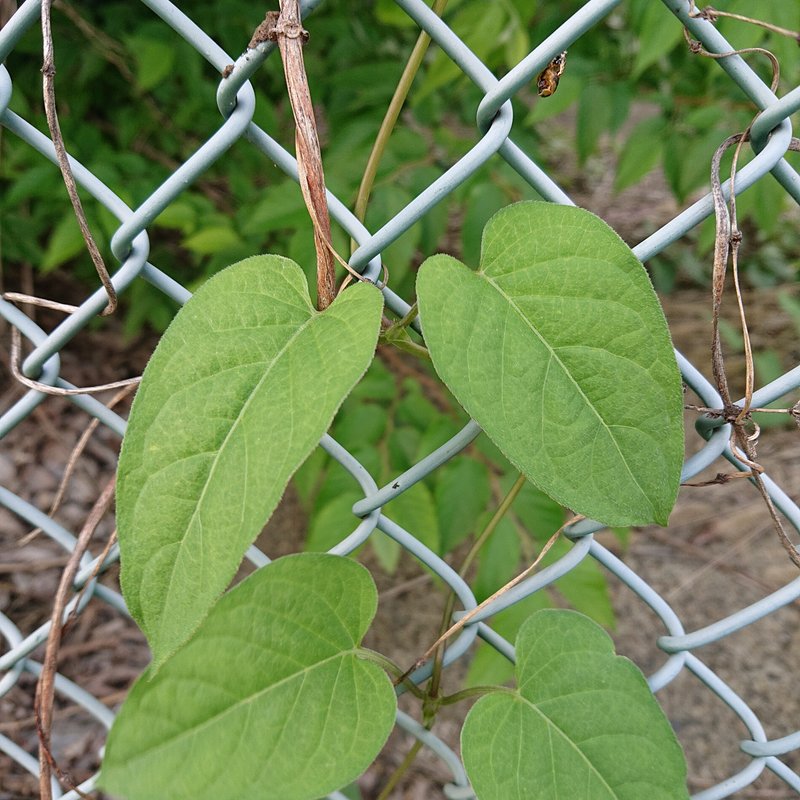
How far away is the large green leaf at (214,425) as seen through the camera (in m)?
0.35

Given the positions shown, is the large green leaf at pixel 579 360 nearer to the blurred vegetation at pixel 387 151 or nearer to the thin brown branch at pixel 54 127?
the thin brown branch at pixel 54 127

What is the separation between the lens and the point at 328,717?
480 mm

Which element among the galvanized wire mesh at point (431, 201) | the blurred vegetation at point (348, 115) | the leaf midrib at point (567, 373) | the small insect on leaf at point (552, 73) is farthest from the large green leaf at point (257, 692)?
the blurred vegetation at point (348, 115)

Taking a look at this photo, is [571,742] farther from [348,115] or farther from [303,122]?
[348,115]

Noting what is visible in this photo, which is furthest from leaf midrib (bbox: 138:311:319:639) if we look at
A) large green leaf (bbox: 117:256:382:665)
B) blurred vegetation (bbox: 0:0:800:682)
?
blurred vegetation (bbox: 0:0:800:682)

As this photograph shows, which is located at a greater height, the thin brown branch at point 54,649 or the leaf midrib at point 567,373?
the leaf midrib at point 567,373

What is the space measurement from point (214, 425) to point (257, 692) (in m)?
0.22

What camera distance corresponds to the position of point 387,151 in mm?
950

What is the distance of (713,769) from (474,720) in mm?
962

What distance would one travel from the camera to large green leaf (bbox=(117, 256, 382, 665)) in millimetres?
347

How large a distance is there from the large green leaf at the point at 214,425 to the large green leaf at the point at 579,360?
2.8 inches

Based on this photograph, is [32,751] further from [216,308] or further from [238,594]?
[216,308]

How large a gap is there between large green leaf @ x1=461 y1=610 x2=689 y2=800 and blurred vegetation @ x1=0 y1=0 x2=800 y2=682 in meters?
0.25

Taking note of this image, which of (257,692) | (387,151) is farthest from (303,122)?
(387,151)
